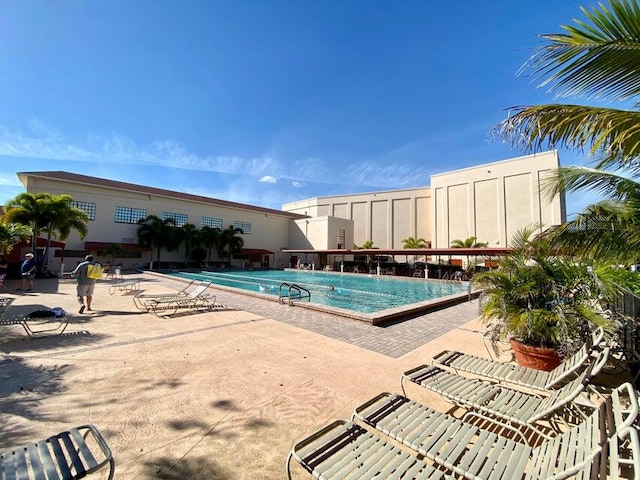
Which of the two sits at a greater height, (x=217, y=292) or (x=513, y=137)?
(x=513, y=137)

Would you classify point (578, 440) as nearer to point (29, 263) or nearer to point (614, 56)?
point (614, 56)

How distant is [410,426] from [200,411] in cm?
223

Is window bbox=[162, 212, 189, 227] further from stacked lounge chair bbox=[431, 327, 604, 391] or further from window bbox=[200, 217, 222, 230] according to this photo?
stacked lounge chair bbox=[431, 327, 604, 391]

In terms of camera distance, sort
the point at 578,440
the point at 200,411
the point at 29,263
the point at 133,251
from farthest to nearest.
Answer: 1. the point at 133,251
2. the point at 29,263
3. the point at 200,411
4. the point at 578,440

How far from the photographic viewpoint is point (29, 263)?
1255 cm

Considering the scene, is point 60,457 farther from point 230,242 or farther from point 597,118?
point 230,242

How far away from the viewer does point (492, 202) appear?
38750 millimetres

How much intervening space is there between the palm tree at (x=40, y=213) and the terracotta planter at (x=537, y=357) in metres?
23.4

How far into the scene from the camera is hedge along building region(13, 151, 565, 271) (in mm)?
29312

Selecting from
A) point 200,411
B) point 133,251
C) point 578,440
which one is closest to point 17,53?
point 200,411

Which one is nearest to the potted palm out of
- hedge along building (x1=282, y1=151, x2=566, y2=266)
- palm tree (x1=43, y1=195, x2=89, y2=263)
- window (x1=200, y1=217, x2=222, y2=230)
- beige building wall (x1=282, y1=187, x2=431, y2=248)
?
palm tree (x1=43, y1=195, x2=89, y2=263)

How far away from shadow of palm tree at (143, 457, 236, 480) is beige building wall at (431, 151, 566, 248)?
131 ft

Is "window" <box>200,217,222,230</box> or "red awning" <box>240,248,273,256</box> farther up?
"window" <box>200,217,222,230</box>

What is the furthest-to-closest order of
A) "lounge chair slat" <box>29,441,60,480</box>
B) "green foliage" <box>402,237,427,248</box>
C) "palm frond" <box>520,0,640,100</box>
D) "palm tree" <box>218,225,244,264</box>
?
"green foliage" <box>402,237,427,248</box>, "palm tree" <box>218,225,244,264</box>, "palm frond" <box>520,0,640,100</box>, "lounge chair slat" <box>29,441,60,480</box>
